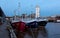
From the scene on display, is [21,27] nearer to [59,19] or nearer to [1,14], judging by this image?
[1,14]

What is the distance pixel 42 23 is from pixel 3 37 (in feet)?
30.7

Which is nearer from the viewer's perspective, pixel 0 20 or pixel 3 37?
pixel 3 37

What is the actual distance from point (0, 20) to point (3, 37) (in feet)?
30.2

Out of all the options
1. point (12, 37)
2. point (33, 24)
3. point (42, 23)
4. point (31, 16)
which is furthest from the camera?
point (31, 16)

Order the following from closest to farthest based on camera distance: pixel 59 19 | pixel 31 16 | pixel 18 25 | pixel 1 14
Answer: pixel 18 25, pixel 1 14, pixel 31 16, pixel 59 19

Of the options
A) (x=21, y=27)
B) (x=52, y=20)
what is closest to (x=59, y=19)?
(x=52, y=20)

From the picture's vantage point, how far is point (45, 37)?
9.02 meters

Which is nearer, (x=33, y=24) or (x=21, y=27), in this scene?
(x=21, y=27)

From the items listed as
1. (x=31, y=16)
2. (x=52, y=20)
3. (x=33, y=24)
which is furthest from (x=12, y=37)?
(x=52, y=20)

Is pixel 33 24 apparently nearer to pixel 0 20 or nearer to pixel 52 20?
pixel 0 20

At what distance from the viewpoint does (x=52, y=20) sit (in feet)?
78.6

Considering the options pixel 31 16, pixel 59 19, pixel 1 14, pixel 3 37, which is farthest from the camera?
pixel 59 19

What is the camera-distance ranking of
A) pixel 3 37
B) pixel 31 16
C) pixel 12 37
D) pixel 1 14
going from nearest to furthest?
pixel 12 37 → pixel 3 37 → pixel 1 14 → pixel 31 16

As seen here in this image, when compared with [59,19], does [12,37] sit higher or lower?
higher
